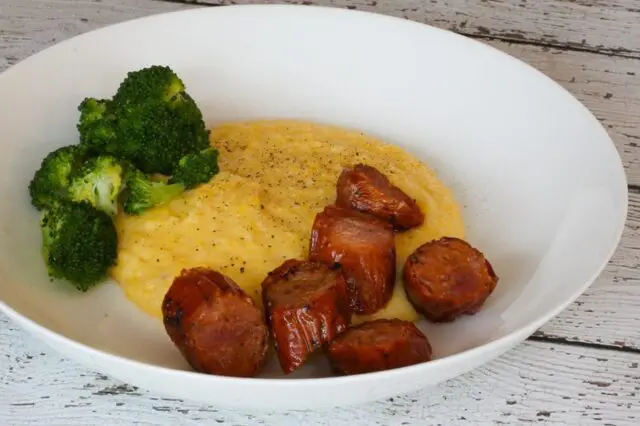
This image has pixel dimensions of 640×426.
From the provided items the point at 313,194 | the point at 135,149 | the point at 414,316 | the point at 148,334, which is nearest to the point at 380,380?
the point at 414,316

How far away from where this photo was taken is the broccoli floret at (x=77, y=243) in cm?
249

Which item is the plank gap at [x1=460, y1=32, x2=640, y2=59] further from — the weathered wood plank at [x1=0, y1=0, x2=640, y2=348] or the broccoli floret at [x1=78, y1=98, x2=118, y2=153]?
the broccoli floret at [x1=78, y1=98, x2=118, y2=153]

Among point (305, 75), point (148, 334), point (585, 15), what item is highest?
point (585, 15)

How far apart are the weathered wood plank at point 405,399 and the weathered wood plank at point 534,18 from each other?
2026 millimetres

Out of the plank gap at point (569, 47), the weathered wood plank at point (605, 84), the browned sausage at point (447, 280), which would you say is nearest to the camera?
the browned sausage at point (447, 280)

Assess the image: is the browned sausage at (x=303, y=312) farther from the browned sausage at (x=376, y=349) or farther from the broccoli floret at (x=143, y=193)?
the broccoli floret at (x=143, y=193)

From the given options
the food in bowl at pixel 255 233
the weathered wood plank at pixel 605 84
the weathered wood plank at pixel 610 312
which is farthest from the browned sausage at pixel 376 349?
the weathered wood plank at pixel 605 84

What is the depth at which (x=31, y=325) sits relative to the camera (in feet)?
6.85

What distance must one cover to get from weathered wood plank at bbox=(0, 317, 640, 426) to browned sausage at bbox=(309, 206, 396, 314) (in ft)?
1.01

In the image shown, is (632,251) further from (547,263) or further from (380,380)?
(380,380)

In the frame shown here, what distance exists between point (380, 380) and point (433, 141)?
141 centimetres

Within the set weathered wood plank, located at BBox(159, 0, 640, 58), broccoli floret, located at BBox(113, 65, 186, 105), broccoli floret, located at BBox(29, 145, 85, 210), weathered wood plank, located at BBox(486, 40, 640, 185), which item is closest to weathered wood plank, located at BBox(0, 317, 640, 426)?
broccoli floret, located at BBox(29, 145, 85, 210)

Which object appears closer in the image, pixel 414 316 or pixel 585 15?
pixel 414 316

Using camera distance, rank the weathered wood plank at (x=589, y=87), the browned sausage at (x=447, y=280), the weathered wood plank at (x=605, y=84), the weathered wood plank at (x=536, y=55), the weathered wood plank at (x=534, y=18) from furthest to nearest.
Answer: the weathered wood plank at (x=534, y=18) < the weathered wood plank at (x=536, y=55) < the weathered wood plank at (x=605, y=84) < the weathered wood plank at (x=589, y=87) < the browned sausage at (x=447, y=280)
